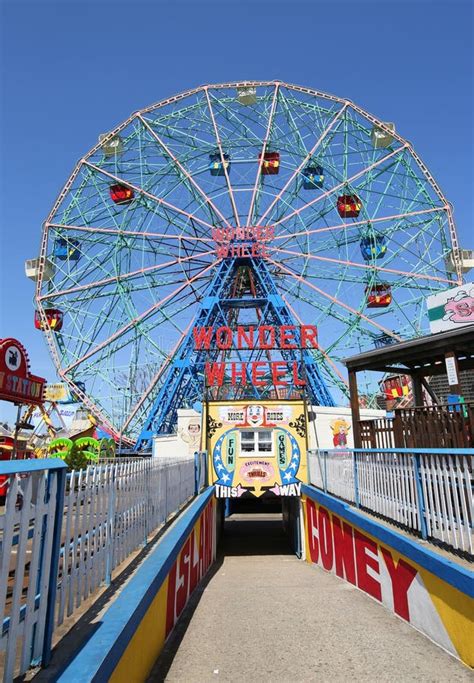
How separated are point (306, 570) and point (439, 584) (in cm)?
647

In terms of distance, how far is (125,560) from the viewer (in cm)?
470

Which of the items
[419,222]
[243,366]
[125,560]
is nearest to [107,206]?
[243,366]

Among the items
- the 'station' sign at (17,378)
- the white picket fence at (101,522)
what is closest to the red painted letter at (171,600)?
the white picket fence at (101,522)

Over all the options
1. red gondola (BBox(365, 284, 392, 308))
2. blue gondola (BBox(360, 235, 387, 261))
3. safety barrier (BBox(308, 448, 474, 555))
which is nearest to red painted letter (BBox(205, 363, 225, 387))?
safety barrier (BBox(308, 448, 474, 555))

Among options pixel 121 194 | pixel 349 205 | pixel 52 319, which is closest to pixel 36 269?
pixel 52 319

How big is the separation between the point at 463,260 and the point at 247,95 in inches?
696

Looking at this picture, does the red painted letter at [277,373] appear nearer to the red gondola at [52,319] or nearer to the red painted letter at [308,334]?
the red painted letter at [308,334]

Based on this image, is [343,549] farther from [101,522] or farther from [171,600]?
[101,522]

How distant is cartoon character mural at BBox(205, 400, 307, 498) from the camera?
14898 millimetres

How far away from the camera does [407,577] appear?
16.1 ft

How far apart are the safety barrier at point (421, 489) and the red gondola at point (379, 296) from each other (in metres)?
21.8

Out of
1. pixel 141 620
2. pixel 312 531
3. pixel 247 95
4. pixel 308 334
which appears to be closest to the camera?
pixel 141 620

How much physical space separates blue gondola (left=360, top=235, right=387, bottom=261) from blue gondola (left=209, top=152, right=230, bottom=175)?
412 inches

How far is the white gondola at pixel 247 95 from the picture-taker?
30891 mm
